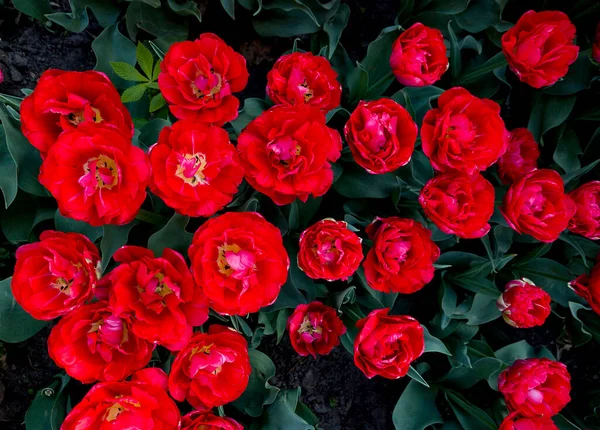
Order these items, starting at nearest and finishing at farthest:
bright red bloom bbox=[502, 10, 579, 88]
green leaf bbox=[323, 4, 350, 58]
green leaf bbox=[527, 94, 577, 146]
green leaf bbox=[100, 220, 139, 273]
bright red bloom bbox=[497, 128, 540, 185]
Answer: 1. green leaf bbox=[100, 220, 139, 273]
2. bright red bloom bbox=[502, 10, 579, 88]
3. bright red bloom bbox=[497, 128, 540, 185]
4. green leaf bbox=[323, 4, 350, 58]
5. green leaf bbox=[527, 94, 577, 146]

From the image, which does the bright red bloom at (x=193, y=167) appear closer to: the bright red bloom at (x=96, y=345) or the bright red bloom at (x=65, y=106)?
the bright red bloom at (x=65, y=106)

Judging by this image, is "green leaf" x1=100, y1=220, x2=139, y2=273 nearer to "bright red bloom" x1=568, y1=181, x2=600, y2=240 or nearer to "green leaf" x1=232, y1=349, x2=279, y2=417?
"green leaf" x1=232, y1=349, x2=279, y2=417

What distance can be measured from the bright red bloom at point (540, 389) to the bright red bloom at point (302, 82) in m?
1.13

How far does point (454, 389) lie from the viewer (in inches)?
78.8

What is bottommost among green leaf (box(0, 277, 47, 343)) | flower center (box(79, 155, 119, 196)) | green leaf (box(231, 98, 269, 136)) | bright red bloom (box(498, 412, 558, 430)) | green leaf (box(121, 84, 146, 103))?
bright red bloom (box(498, 412, 558, 430))

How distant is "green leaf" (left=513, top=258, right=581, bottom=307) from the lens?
1.96 meters

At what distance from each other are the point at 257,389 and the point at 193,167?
905mm

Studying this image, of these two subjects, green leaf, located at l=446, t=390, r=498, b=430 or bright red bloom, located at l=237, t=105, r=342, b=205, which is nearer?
bright red bloom, located at l=237, t=105, r=342, b=205

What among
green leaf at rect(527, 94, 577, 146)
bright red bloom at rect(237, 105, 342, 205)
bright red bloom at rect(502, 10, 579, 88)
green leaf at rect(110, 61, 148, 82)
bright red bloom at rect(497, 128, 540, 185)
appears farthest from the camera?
green leaf at rect(527, 94, 577, 146)

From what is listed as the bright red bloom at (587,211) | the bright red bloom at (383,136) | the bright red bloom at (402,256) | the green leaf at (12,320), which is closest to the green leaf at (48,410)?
the green leaf at (12,320)

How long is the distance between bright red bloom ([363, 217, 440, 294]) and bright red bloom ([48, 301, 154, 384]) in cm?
70

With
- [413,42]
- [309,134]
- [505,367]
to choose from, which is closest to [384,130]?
[309,134]

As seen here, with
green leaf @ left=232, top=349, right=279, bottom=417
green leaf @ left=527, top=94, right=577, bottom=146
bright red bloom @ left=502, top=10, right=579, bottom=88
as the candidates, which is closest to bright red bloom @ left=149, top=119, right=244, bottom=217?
green leaf @ left=232, top=349, right=279, bottom=417

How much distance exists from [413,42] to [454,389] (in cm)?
140
